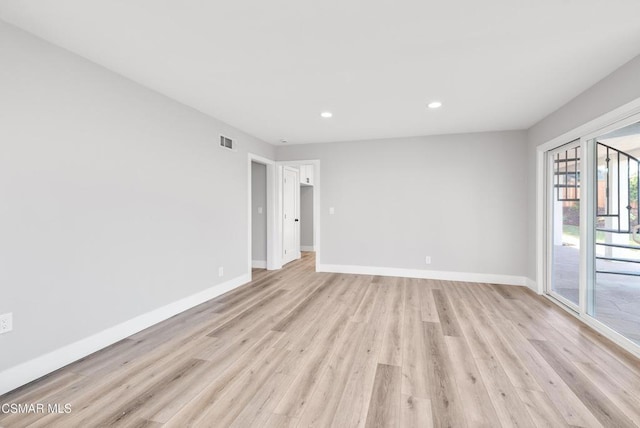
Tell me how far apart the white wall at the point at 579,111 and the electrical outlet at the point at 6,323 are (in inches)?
187

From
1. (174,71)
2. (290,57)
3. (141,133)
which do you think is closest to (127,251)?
(141,133)

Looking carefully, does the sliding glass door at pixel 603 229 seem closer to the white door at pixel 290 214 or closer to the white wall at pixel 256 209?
the white door at pixel 290 214

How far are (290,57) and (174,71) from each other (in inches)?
42.6

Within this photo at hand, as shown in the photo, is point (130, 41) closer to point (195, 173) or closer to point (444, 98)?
point (195, 173)

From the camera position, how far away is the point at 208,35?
1974 mm

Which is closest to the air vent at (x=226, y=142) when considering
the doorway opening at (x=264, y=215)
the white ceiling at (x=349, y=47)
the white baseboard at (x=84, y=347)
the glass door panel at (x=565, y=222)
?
the white ceiling at (x=349, y=47)

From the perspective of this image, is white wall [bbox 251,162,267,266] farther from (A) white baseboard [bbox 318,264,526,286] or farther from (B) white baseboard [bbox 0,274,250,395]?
(B) white baseboard [bbox 0,274,250,395]

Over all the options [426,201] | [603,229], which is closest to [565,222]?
[603,229]

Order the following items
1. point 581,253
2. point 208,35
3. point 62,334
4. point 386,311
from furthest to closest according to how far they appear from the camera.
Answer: point 386,311, point 581,253, point 62,334, point 208,35

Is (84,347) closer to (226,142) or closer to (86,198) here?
(86,198)

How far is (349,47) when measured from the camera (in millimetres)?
2113

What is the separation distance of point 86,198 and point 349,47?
7.89 ft

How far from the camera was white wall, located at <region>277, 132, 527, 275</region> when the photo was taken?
14.6 feet

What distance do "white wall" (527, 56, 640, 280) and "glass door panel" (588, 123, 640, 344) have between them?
0.27 metres
